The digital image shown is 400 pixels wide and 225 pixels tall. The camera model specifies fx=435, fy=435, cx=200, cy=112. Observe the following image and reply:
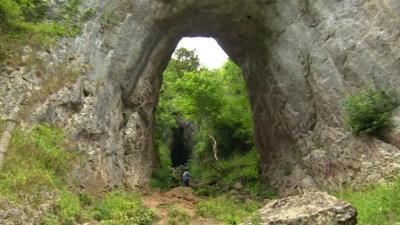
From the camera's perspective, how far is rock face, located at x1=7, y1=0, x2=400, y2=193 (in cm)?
1488

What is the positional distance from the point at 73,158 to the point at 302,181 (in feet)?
30.9

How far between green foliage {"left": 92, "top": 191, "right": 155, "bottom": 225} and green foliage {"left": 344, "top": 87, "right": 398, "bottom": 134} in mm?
7725

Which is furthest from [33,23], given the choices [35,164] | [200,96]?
[200,96]

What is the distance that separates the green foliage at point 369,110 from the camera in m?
14.4

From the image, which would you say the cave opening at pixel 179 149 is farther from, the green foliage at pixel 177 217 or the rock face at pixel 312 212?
the rock face at pixel 312 212

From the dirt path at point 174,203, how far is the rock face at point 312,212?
4854 millimetres

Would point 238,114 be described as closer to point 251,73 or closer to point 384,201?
point 251,73

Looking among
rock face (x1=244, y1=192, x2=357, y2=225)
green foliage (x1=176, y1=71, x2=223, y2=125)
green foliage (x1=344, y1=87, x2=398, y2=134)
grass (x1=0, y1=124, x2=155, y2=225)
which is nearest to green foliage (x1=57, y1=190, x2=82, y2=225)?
grass (x1=0, y1=124, x2=155, y2=225)

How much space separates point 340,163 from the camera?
1577 centimetres

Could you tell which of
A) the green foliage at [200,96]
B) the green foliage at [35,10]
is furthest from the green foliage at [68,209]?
the green foliage at [200,96]

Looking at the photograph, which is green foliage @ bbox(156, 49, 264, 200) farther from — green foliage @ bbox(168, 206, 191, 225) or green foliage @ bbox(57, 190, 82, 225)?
green foliage @ bbox(57, 190, 82, 225)

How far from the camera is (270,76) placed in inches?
802

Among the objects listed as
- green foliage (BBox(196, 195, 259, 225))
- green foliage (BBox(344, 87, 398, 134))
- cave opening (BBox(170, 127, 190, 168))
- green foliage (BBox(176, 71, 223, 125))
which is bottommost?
green foliage (BBox(196, 195, 259, 225))

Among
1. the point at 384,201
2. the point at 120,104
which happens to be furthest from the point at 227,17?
the point at 384,201
